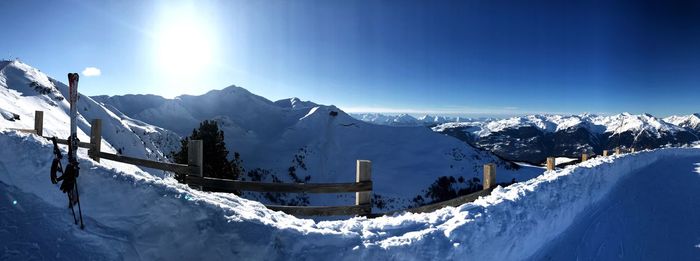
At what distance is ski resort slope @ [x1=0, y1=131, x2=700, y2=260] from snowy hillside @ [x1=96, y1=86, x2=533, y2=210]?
3028 centimetres

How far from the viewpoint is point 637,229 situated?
7.99 metres

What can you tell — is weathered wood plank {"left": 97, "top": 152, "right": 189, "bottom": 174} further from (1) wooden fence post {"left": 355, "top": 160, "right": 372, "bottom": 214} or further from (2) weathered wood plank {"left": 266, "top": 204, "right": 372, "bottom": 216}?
(1) wooden fence post {"left": 355, "top": 160, "right": 372, "bottom": 214}

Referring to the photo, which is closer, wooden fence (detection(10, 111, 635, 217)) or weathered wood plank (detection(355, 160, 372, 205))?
wooden fence (detection(10, 111, 635, 217))

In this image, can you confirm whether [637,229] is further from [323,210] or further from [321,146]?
[321,146]

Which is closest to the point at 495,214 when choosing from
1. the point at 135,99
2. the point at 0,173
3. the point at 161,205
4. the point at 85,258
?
the point at 161,205

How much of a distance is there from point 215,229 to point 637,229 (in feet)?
27.8

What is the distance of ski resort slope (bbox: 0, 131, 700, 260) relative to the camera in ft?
13.3

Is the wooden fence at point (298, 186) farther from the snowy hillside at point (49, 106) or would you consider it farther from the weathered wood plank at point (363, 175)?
the snowy hillside at point (49, 106)

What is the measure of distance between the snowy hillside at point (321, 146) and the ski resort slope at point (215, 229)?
30277mm

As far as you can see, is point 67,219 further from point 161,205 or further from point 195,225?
point 195,225

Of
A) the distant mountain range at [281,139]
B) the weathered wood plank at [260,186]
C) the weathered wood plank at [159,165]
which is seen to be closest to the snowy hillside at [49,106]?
the distant mountain range at [281,139]

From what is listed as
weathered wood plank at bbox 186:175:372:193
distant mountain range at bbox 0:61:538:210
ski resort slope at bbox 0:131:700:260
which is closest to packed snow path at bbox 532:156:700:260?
ski resort slope at bbox 0:131:700:260

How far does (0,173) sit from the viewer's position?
4832 millimetres

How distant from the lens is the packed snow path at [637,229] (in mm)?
6668
